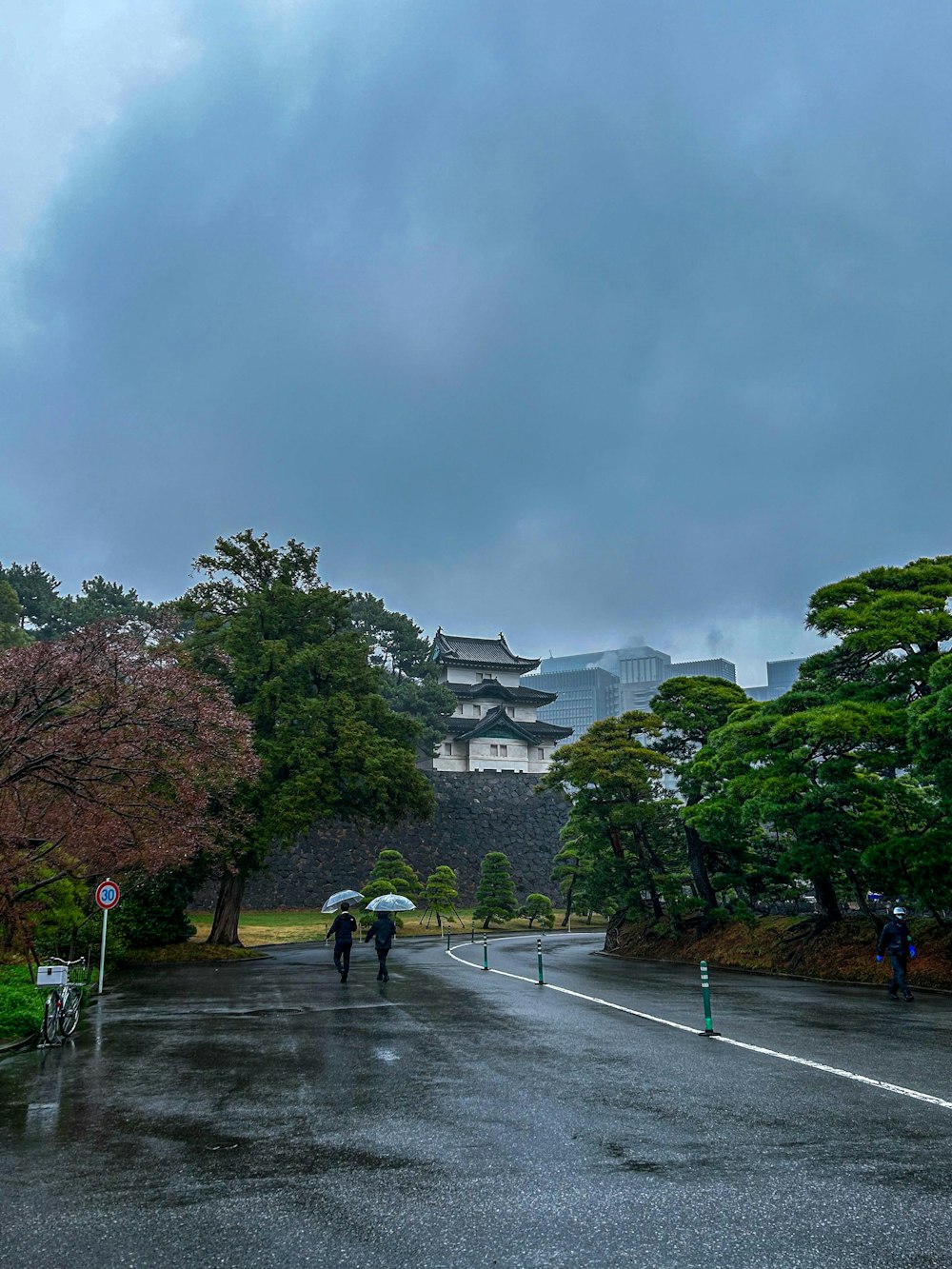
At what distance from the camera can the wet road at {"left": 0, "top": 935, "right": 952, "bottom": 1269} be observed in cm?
462

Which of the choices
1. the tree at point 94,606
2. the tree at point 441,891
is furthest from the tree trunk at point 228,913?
the tree at point 94,606

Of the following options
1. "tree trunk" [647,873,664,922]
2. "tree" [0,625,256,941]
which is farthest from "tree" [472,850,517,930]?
"tree" [0,625,256,941]

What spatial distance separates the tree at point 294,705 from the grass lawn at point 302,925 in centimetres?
1097

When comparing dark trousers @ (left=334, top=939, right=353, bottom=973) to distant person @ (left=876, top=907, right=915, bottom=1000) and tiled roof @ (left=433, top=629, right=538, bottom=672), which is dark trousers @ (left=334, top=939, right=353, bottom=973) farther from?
tiled roof @ (left=433, top=629, right=538, bottom=672)

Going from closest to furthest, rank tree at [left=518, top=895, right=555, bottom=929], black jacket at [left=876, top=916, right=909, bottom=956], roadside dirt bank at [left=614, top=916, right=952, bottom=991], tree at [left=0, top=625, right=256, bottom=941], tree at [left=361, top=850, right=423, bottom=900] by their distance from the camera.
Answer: tree at [left=0, top=625, right=256, bottom=941]
black jacket at [left=876, top=916, right=909, bottom=956]
roadside dirt bank at [left=614, top=916, right=952, bottom=991]
tree at [left=361, top=850, right=423, bottom=900]
tree at [left=518, top=895, right=555, bottom=929]

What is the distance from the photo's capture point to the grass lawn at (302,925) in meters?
41.7

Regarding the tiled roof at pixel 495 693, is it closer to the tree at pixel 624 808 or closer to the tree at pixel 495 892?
the tree at pixel 495 892

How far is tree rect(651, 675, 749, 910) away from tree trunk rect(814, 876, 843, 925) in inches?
188

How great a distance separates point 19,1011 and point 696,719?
20.0 metres

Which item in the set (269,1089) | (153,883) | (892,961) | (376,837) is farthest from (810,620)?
(376,837)

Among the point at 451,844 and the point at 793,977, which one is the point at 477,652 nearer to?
the point at 451,844

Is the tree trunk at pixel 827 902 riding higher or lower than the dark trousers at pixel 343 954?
higher

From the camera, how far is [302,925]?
46812 mm

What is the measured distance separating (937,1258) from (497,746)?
7169 cm
